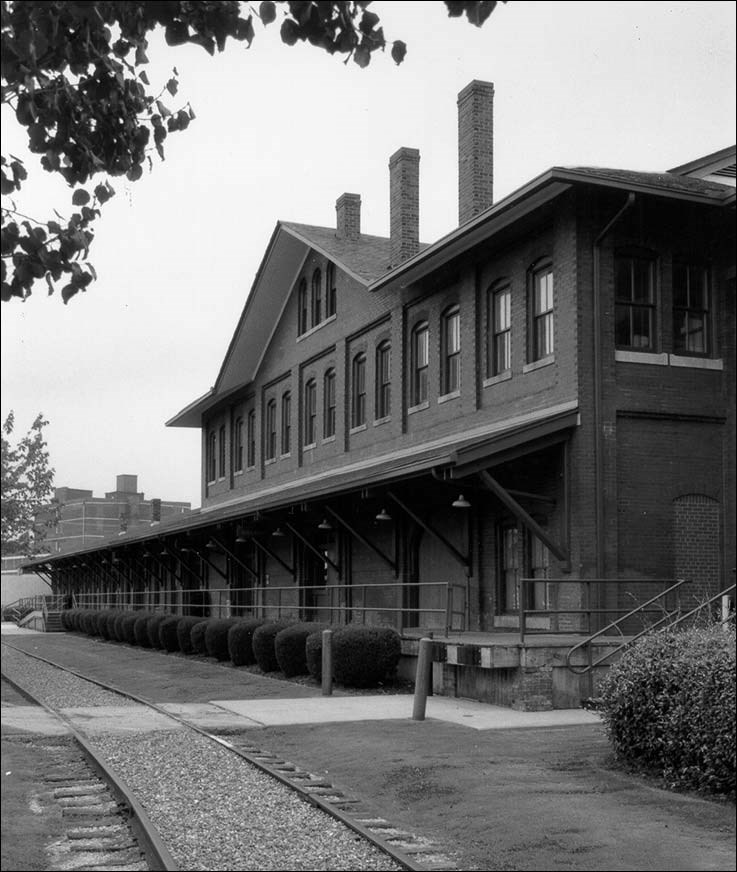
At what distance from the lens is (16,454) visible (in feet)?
86.2

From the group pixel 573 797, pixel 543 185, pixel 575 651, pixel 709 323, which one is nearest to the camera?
pixel 573 797

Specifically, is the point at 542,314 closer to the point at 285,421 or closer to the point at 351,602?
the point at 351,602

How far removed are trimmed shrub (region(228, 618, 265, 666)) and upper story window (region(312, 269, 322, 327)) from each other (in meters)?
9.22

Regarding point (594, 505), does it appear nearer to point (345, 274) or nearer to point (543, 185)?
point (543, 185)

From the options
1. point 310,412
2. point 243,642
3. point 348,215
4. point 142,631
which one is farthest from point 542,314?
point 142,631

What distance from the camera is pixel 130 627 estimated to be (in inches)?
1613

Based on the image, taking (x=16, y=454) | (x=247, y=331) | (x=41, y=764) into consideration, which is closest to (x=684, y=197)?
(x=41, y=764)

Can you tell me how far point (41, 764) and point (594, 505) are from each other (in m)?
9.93

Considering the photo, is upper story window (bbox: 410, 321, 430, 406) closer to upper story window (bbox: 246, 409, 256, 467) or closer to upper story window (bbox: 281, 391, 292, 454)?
upper story window (bbox: 281, 391, 292, 454)

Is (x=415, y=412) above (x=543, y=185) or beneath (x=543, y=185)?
beneath

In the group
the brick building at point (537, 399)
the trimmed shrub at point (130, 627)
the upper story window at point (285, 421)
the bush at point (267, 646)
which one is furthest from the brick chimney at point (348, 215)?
the trimmed shrub at point (130, 627)

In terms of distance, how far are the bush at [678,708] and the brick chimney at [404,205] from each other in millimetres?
18474

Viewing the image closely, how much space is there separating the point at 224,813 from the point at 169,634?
25244 mm

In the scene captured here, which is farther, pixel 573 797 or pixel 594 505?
pixel 594 505
